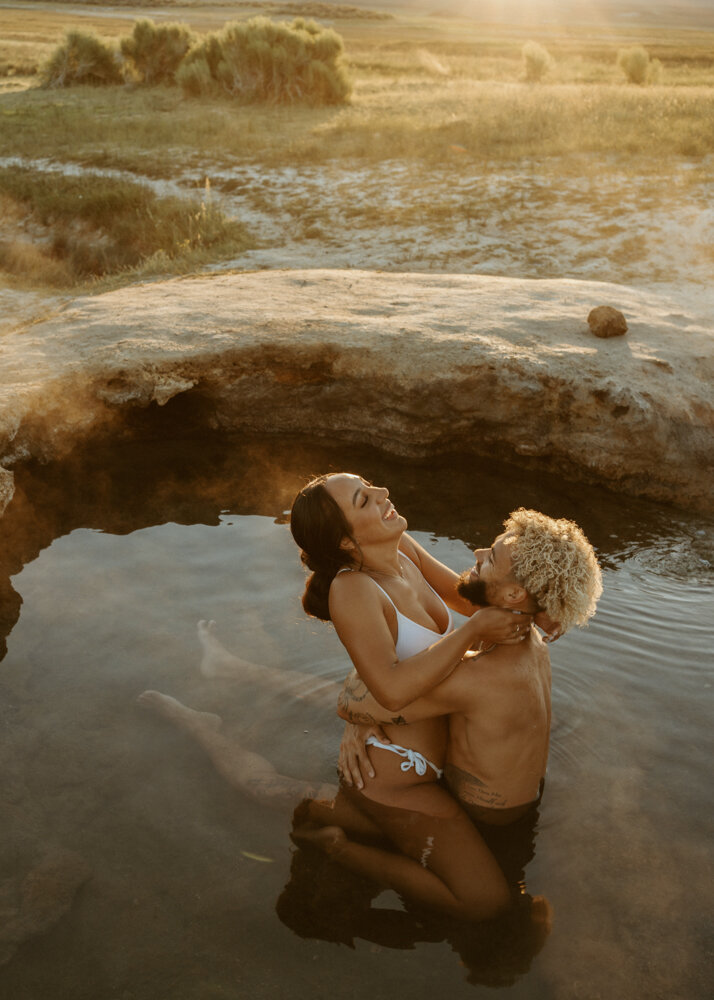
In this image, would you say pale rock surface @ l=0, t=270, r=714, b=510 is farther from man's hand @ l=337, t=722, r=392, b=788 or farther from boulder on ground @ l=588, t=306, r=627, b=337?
man's hand @ l=337, t=722, r=392, b=788

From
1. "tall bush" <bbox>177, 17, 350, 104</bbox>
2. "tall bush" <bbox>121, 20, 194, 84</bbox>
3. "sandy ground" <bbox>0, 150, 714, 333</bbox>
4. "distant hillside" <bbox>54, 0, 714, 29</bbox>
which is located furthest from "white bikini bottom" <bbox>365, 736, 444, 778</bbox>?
"distant hillside" <bbox>54, 0, 714, 29</bbox>

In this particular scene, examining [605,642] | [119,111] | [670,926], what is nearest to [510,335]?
[605,642]

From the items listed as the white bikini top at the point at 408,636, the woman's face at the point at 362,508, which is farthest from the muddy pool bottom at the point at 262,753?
the woman's face at the point at 362,508

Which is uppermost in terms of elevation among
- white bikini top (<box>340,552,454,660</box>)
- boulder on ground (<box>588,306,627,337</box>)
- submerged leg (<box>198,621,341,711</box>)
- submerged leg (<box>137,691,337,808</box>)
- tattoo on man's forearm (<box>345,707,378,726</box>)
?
boulder on ground (<box>588,306,627,337</box>)

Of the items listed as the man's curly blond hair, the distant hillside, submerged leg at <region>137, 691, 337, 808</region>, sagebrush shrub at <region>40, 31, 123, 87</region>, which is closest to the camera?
the man's curly blond hair

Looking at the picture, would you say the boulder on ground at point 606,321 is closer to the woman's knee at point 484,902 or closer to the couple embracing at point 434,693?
the couple embracing at point 434,693

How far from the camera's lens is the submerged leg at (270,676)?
405 cm

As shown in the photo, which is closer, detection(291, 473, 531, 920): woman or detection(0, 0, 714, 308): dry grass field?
detection(291, 473, 531, 920): woman

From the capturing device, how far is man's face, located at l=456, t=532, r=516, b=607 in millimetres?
2754

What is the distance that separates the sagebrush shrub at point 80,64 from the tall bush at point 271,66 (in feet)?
18.7

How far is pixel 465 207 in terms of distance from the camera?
1239 cm

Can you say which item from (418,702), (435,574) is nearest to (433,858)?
(418,702)

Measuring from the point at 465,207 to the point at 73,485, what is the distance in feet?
27.9

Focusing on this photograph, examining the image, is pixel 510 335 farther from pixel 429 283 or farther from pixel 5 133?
pixel 5 133
